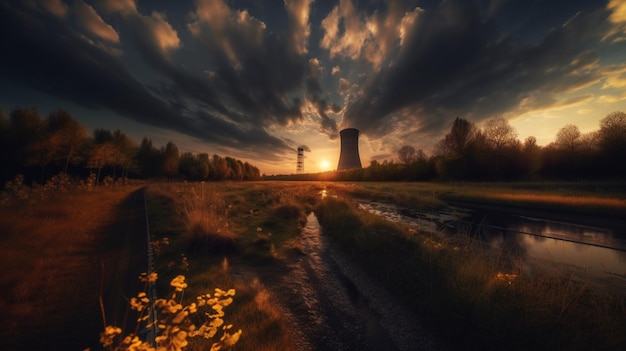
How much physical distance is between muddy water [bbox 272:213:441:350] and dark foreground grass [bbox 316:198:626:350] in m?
0.54

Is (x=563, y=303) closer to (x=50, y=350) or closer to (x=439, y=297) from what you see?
(x=439, y=297)

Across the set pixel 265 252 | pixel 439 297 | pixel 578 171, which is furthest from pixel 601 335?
pixel 578 171

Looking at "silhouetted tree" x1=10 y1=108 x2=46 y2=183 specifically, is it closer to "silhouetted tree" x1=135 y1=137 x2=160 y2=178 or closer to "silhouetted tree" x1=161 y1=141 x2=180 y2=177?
"silhouetted tree" x1=161 y1=141 x2=180 y2=177

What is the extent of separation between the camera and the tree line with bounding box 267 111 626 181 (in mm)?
27078

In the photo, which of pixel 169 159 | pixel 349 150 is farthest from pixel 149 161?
pixel 349 150

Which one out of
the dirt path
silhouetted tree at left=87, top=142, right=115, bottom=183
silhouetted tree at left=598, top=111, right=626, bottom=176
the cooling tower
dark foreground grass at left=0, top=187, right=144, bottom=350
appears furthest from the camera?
the cooling tower

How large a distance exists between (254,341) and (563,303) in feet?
18.6

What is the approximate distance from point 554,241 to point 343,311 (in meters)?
12.2

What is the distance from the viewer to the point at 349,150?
A: 7081 cm

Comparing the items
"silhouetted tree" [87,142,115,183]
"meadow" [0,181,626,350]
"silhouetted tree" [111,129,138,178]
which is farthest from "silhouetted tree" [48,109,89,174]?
"meadow" [0,181,626,350]

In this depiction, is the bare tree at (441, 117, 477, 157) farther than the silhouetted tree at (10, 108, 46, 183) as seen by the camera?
Yes

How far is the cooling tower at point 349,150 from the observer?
69.3 m

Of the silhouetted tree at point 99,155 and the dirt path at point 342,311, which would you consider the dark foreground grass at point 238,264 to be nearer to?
the dirt path at point 342,311

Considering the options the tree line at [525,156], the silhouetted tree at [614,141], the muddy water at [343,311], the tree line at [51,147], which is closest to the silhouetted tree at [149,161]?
the tree line at [51,147]
